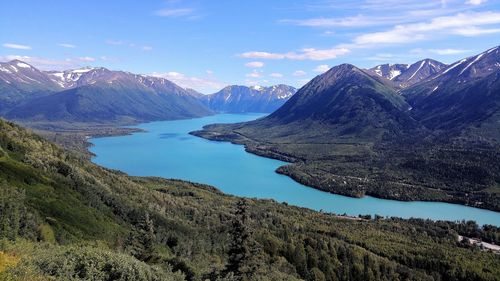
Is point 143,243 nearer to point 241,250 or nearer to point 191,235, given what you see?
point 241,250

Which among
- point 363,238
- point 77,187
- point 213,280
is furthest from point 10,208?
point 363,238

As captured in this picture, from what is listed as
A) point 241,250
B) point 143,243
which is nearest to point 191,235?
point 143,243

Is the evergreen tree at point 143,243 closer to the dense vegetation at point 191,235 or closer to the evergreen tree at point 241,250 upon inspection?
the dense vegetation at point 191,235

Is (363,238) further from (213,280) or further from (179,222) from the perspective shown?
(213,280)

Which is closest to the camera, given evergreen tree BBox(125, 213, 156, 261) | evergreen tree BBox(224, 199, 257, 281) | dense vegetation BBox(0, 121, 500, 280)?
evergreen tree BBox(224, 199, 257, 281)

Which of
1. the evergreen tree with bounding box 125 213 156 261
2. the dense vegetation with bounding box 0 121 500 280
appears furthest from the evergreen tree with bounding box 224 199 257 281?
the evergreen tree with bounding box 125 213 156 261

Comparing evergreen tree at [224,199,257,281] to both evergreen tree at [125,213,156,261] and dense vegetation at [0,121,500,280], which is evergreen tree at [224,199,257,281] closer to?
dense vegetation at [0,121,500,280]

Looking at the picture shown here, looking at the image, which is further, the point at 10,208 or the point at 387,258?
the point at 387,258

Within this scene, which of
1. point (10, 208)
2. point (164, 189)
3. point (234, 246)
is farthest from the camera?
point (164, 189)
